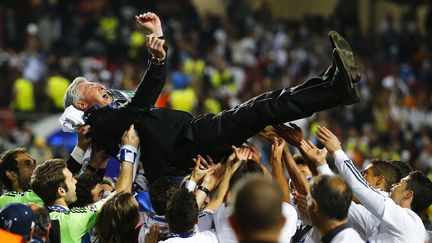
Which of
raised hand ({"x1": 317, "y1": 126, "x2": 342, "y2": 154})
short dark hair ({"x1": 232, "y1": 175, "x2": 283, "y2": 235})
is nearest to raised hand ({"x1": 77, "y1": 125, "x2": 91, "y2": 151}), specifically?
raised hand ({"x1": 317, "y1": 126, "x2": 342, "y2": 154})

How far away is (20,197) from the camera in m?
7.05

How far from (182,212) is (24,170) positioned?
1.79 m

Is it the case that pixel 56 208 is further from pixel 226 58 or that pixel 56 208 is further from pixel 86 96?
pixel 226 58

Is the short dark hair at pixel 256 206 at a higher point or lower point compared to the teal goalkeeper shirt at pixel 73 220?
higher

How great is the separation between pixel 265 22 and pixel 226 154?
17707mm

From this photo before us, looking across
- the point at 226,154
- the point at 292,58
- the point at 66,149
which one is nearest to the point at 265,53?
the point at 292,58

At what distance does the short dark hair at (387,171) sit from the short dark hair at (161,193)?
1.50 meters

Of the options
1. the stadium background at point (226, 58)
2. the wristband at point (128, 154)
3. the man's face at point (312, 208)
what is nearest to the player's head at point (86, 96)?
the wristband at point (128, 154)

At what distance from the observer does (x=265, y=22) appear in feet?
80.8

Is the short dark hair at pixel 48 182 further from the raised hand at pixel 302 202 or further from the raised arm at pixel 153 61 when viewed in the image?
the raised hand at pixel 302 202

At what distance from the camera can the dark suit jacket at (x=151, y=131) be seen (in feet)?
23.6

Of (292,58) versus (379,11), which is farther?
(379,11)

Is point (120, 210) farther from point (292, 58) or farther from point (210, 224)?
point (292, 58)

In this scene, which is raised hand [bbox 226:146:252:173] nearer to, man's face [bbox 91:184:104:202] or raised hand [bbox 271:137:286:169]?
raised hand [bbox 271:137:286:169]
